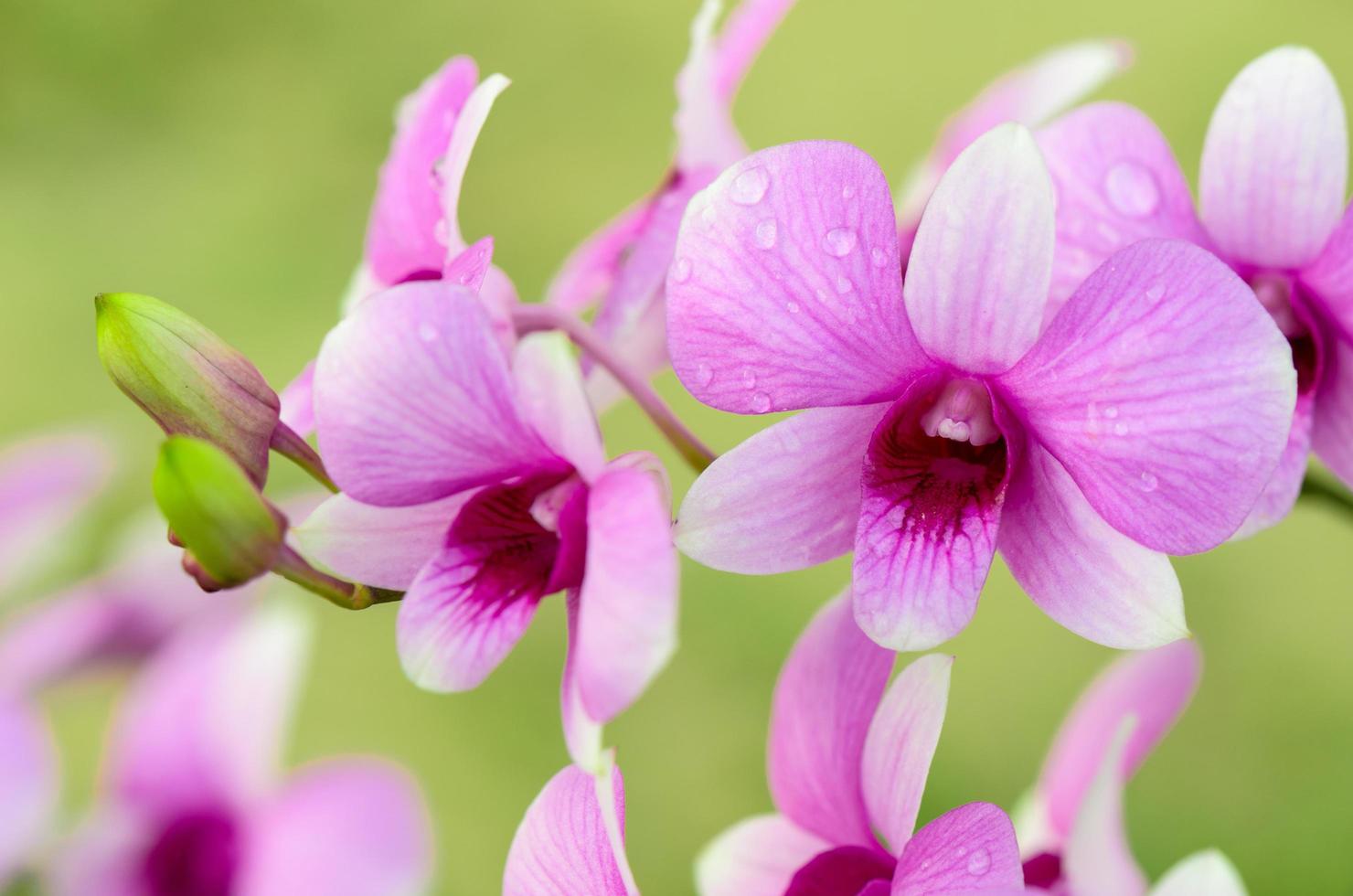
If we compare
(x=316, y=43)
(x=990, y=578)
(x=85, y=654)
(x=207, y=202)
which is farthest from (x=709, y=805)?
(x=316, y=43)

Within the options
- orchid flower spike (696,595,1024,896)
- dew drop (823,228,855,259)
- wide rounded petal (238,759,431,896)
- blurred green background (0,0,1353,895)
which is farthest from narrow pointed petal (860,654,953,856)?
blurred green background (0,0,1353,895)

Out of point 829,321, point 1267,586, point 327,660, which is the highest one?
point 829,321

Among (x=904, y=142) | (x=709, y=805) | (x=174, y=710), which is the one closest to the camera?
(x=174, y=710)

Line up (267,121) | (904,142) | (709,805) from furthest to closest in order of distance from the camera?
(267,121) → (904,142) → (709,805)

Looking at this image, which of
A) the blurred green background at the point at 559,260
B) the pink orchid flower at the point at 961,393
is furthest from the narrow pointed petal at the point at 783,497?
the blurred green background at the point at 559,260

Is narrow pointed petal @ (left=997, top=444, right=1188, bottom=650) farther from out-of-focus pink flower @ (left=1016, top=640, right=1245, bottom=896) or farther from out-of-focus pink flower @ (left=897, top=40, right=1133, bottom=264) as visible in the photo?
out-of-focus pink flower @ (left=897, top=40, right=1133, bottom=264)

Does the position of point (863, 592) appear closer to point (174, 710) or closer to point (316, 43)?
point (174, 710)

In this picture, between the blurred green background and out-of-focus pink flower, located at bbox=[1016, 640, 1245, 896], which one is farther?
the blurred green background
